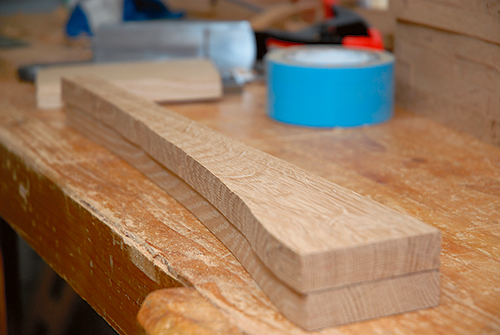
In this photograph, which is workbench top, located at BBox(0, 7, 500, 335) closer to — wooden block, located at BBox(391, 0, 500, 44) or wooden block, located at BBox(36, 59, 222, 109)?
wooden block, located at BBox(36, 59, 222, 109)

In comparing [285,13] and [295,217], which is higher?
[285,13]

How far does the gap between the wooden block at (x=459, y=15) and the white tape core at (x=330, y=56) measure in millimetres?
95

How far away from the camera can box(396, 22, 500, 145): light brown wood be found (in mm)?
719

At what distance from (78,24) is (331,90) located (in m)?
0.97

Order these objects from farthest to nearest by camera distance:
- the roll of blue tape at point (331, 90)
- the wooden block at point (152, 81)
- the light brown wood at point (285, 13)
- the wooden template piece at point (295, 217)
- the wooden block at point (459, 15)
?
the light brown wood at point (285, 13), the wooden block at point (152, 81), the roll of blue tape at point (331, 90), the wooden block at point (459, 15), the wooden template piece at point (295, 217)

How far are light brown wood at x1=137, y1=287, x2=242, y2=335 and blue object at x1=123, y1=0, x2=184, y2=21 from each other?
1.16 m

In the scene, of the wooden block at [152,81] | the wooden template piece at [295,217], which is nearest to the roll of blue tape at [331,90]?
the wooden block at [152,81]

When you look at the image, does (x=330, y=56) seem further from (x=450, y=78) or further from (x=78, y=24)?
(x=78, y=24)

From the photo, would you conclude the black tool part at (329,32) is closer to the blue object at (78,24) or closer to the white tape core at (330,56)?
the white tape core at (330,56)

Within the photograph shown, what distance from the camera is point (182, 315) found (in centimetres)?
37

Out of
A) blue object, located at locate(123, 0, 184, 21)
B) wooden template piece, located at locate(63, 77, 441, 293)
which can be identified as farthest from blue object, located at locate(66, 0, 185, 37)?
wooden template piece, located at locate(63, 77, 441, 293)

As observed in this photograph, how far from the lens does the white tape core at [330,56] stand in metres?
0.87

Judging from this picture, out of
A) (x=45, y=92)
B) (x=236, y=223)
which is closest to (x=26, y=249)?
(x=45, y=92)

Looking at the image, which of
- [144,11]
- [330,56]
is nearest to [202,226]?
[330,56]
